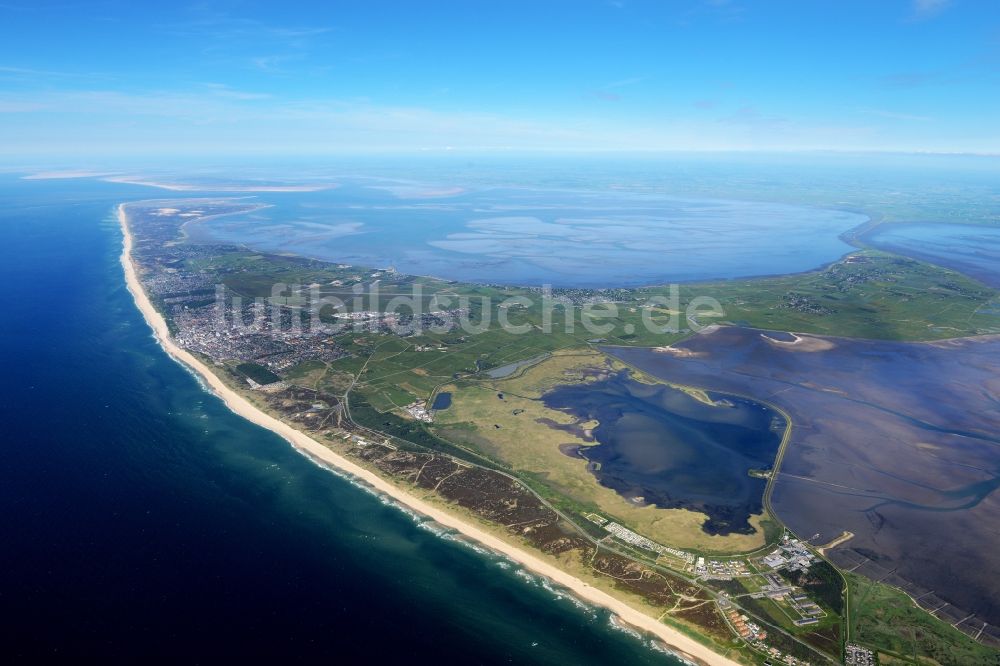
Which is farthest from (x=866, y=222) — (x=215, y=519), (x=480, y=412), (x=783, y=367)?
(x=215, y=519)

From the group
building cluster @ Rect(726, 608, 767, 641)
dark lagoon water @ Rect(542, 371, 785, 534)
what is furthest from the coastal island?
dark lagoon water @ Rect(542, 371, 785, 534)

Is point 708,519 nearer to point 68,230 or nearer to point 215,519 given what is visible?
point 215,519

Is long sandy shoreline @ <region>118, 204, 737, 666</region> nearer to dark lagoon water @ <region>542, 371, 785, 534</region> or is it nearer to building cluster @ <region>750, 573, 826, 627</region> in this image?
building cluster @ <region>750, 573, 826, 627</region>

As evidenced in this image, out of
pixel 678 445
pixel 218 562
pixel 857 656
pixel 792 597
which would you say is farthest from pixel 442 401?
pixel 857 656

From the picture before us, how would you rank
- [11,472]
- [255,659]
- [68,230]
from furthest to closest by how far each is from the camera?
[68,230]
[11,472]
[255,659]

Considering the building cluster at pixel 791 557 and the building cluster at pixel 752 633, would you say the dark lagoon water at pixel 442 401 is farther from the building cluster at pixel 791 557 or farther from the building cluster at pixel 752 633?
the building cluster at pixel 791 557
